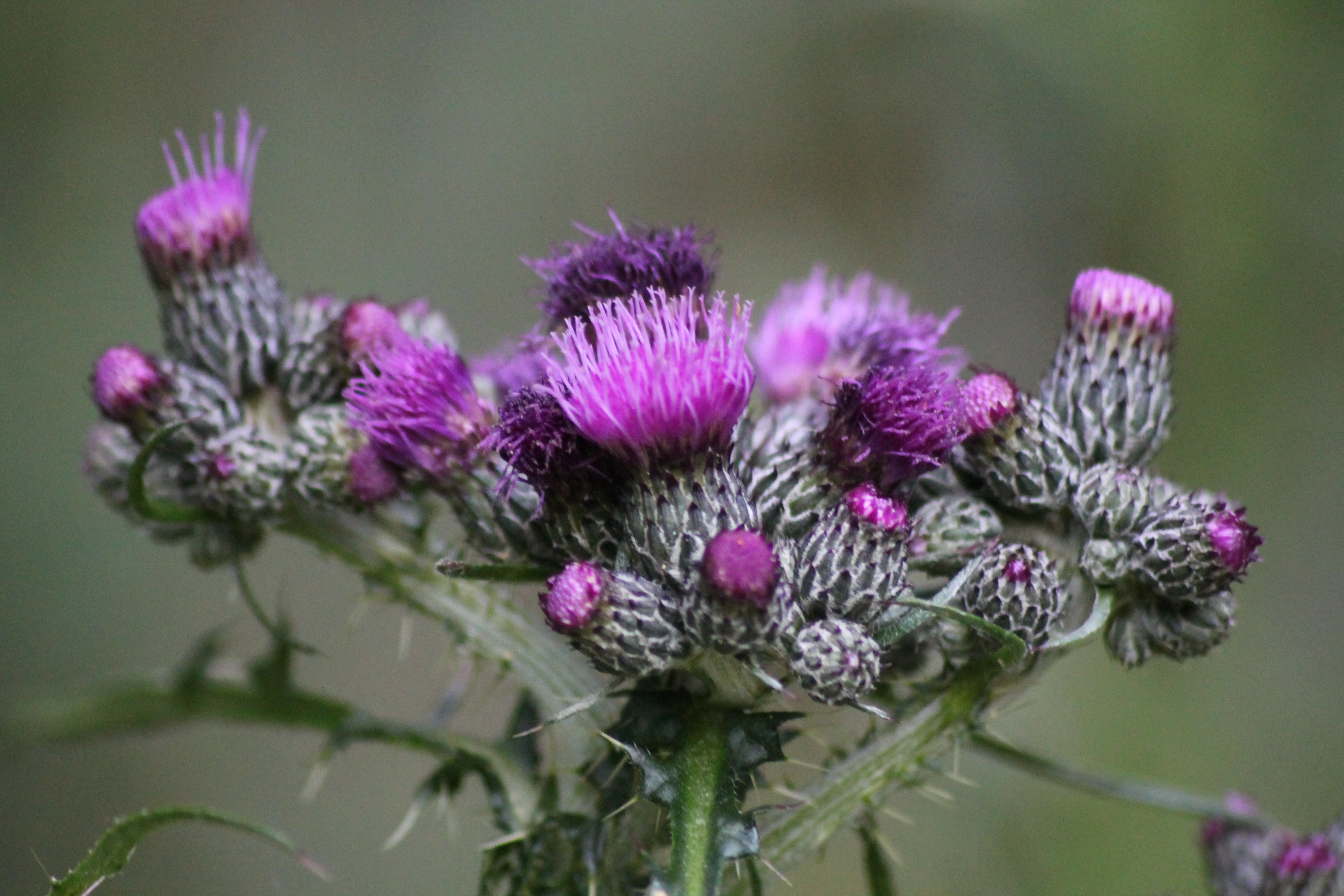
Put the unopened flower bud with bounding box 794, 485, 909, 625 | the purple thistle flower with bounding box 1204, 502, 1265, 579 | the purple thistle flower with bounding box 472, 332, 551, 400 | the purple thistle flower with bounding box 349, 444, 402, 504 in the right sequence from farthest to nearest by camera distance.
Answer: the purple thistle flower with bounding box 349, 444, 402, 504, the purple thistle flower with bounding box 472, 332, 551, 400, the purple thistle flower with bounding box 1204, 502, 1265, 579, the unopened flower bud with bounding box 794, 485, 909, 625

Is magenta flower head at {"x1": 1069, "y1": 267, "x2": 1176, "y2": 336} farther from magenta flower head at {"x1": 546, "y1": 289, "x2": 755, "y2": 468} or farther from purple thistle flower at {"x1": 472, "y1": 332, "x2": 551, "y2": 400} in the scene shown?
purple thistle flower at {"x1": 472, "y1": 332, "x2": 551, "y2": 400}

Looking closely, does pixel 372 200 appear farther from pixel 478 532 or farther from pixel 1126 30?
pixel 478 532

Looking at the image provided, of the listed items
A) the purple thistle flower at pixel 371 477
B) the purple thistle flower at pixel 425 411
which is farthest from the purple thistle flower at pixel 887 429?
the purple thistle flower at pixel 371 477

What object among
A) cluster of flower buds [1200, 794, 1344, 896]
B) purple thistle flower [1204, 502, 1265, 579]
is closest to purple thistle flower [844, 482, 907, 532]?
purple thistle flower [1204, 502, 1265, 579]

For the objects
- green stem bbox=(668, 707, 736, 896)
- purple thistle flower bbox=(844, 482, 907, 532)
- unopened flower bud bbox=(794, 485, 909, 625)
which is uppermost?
purple thistle flower bbox=(844, 482, 907, 532)

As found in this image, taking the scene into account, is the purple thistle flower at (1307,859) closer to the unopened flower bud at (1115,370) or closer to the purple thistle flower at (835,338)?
the unopened flower bud at (1115,370)

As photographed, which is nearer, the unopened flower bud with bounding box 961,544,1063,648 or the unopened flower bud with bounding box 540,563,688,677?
the unopened flower bud with bounding box 540,563,688,677

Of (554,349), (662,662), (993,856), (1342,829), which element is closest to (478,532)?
(554,349)

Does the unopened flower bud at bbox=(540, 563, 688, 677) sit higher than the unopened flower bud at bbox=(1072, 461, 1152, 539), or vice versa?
the unopened flower bud at bbox=(1072, 461, 1152, 539)
